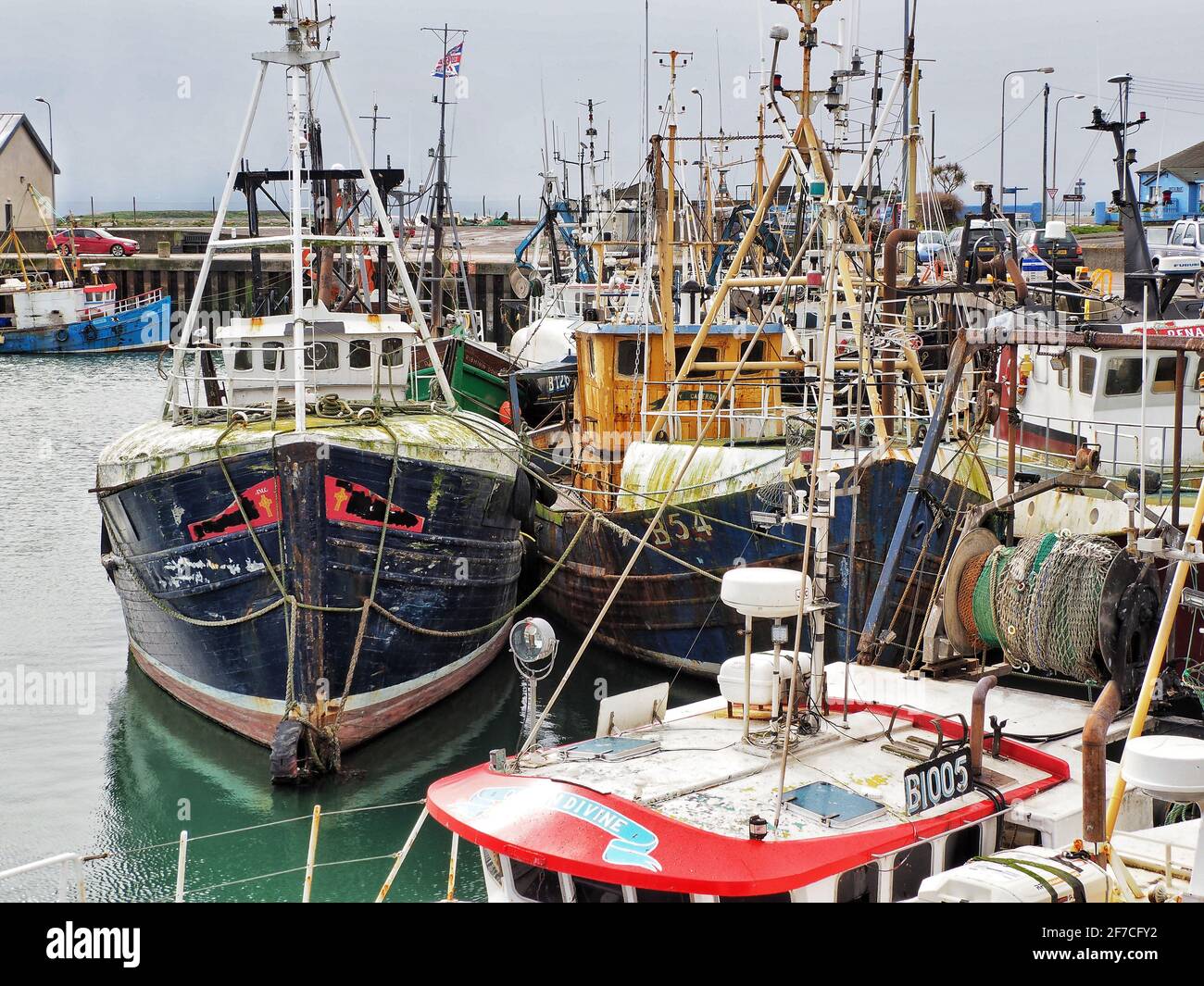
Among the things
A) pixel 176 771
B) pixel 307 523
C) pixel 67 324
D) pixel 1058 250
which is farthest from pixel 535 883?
pixel 67 324

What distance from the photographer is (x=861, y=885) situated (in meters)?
7.83

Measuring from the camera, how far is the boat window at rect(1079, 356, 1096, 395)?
58.0 ft

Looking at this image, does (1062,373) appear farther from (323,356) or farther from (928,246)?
(928,246)

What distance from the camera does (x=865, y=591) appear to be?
53.7ft

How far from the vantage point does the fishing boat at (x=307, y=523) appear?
49.0 ft

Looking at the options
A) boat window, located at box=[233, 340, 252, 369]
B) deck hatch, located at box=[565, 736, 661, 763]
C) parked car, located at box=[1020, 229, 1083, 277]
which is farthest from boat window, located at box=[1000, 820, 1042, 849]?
boat window, located at box=[233, 340, 252, 369]

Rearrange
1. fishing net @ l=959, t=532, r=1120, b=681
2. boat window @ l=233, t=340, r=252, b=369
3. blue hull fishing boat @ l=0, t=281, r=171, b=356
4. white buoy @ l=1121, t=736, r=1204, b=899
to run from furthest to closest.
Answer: blue hull fishing boat @ l=0, t=281, r=171, b=356, boat window @ l=233, t=340, r=252, b=369, fishing net @ l=959, t=532, r=1120, b=681, white buoy @ l=1121, t=736, r=1204, b=899

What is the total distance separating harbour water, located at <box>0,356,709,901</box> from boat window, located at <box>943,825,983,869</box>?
495 centimetres

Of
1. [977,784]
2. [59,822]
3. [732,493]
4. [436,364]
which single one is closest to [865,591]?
[732,493]

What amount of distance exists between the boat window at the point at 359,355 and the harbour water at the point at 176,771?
4.45 meters

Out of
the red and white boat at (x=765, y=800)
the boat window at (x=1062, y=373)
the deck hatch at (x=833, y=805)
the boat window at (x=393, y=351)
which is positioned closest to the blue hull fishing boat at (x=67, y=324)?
the boat window at (x=393, y=351)

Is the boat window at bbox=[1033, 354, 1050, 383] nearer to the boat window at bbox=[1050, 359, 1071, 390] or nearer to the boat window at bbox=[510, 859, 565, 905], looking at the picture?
the boat window at bbox=[1050, 359, 1071, 390]

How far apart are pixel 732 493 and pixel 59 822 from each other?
8.34 m

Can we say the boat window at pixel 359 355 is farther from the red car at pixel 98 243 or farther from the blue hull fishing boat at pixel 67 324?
the red car at pixel 98 243
